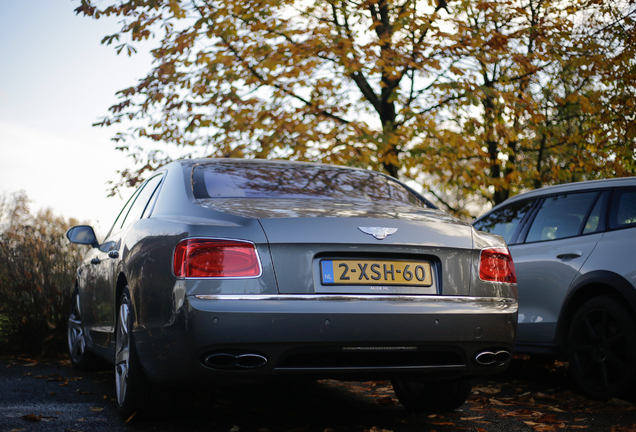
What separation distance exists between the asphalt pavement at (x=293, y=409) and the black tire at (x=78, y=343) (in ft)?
0.50

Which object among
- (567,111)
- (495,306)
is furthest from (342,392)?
(567,111)

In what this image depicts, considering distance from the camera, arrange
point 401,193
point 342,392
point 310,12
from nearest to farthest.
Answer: point 401,193 → point 342,392 → point 310,12

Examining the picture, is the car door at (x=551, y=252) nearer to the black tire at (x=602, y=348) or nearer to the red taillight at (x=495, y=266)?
the black tire at (x=602, y=348)

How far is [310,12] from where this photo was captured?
1288cm

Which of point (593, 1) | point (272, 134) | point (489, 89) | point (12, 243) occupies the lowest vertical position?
point (12, 243)

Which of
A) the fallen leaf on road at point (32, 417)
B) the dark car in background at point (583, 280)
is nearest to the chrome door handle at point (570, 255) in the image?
the dark car in background at point (583, 280)

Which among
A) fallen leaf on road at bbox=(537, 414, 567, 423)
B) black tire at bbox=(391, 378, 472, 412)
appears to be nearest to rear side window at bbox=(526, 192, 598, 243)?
fallen leaf on road at bbox=(537, 414, 567, 423)

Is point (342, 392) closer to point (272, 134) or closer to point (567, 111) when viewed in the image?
point (272, 134)

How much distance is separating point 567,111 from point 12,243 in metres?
13.5

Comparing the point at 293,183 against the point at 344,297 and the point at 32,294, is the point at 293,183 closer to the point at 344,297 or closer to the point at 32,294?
the point at 344,297

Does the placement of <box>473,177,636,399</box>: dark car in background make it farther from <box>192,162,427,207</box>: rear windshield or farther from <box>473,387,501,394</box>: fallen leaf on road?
<box>192,162,427,207</box>: rear windshield

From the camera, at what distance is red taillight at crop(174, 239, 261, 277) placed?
314cm

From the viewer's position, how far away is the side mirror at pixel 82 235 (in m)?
5.51

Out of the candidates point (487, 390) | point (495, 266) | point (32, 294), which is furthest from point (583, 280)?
point (32, 294)
